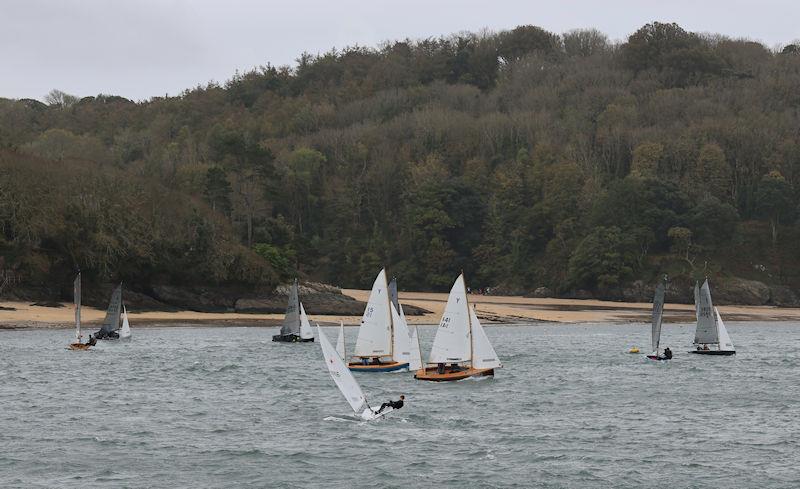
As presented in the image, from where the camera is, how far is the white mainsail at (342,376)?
3541 cm

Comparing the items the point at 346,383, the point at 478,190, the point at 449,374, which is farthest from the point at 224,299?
the point at 346,383

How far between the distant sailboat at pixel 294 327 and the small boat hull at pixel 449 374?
79.1ft

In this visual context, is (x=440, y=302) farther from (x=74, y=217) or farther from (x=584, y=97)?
(x=584, y=97)

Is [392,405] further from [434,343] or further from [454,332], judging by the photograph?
[434,343]

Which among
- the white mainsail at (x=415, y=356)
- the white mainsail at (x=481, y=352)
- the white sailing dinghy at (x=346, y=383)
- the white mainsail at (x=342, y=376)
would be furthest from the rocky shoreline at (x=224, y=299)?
the white mainsail at (x=342, y=376)

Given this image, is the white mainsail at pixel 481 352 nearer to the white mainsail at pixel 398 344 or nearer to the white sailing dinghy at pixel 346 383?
the white mainsail at pixel 398 344

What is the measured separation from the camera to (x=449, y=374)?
158 ft

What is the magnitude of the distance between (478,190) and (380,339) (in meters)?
83.3

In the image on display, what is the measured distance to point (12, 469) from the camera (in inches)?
1177

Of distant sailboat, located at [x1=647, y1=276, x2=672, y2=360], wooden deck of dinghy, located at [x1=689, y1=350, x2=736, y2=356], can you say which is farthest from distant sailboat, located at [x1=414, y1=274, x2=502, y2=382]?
wooden deck of dinghy, located at [x1=689, y1=350, x2=736, y2=356]

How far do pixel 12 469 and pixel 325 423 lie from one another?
37.2ft

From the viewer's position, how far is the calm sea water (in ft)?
98.6

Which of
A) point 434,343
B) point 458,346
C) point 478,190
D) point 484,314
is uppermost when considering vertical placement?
point 478,190

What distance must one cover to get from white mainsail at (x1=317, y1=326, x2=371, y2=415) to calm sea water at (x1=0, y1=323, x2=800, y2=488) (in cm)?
95
